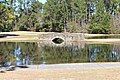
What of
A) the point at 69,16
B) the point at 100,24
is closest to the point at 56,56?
the point at 100,24

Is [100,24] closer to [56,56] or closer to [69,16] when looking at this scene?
[69,16]

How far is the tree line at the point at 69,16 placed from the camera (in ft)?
289

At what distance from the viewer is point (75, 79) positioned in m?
12.1

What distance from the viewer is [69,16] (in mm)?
95875

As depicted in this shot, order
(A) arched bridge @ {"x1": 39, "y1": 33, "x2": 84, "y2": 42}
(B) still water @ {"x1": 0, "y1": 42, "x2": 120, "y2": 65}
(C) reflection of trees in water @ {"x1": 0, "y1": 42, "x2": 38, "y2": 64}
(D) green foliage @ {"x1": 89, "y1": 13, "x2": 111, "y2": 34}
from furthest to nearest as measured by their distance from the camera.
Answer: (D) green foliage @ {"x1": 89, "y1": 13, "x2": 111, "y2": 34} → (A) arched bridge @ {"x1": 39, "y1": 33, "x2": 84, "y2": 42} → (C) reflection of trees in water @ {"x1": 0, "y1": 42, "x2": 38, "y2": 64} → (B) still water @ {"x1": 0, "y1": 42, "x2": 120, "y2": 65}

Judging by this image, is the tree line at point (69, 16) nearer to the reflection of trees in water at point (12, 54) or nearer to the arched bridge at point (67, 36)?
the arched bridge at point (67, 36)

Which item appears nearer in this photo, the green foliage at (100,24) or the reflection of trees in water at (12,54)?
the reflection of trees in water at (12,54)

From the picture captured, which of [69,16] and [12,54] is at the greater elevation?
[69,16]

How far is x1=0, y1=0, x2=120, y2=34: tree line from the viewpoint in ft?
289

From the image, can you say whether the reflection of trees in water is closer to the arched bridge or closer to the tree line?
the arched bridge

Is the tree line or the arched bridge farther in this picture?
the tree line

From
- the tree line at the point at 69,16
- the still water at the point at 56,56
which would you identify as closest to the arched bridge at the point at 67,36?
the still water at the point at 56,56

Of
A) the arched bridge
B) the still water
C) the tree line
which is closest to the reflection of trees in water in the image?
Answer: the still water

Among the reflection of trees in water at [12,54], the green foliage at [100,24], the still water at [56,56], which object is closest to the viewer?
the still water at [56,56]
